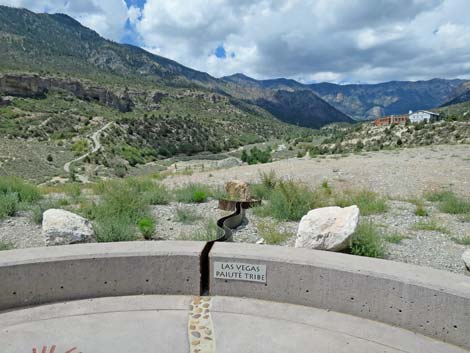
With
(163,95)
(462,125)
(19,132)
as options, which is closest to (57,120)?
(19,132)

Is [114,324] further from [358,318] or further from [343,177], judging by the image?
[343,177]

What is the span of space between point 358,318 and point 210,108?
111 metres

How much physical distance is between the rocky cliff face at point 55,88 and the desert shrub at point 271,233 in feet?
226

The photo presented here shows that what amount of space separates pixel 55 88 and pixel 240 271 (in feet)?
263

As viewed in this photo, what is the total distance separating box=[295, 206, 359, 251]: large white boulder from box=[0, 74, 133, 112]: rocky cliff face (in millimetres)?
→ 70679

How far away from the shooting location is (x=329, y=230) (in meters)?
5.28

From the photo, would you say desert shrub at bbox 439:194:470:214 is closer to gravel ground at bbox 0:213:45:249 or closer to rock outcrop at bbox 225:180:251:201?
rock outcrop at bbox 225:180:251:201

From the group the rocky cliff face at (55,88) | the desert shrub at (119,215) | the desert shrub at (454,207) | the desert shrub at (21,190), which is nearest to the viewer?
the desert shrub at (119,215)

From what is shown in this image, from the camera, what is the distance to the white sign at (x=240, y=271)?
405 cm

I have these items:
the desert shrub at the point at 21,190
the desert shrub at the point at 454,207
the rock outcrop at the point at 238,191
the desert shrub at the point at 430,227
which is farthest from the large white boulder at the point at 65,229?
the desert shrub at the point at 454,207

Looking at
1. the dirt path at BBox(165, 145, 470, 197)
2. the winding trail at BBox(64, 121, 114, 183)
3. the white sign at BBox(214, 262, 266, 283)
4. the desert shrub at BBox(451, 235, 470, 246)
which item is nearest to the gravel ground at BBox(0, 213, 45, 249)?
the white sign at BBox(214, 262, 266, 283)

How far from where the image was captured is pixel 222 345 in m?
3.36

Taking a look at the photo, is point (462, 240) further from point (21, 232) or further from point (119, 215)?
point (21, 232)

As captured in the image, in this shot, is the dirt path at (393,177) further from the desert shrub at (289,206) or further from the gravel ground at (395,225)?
the desert shrub at (289,206)
